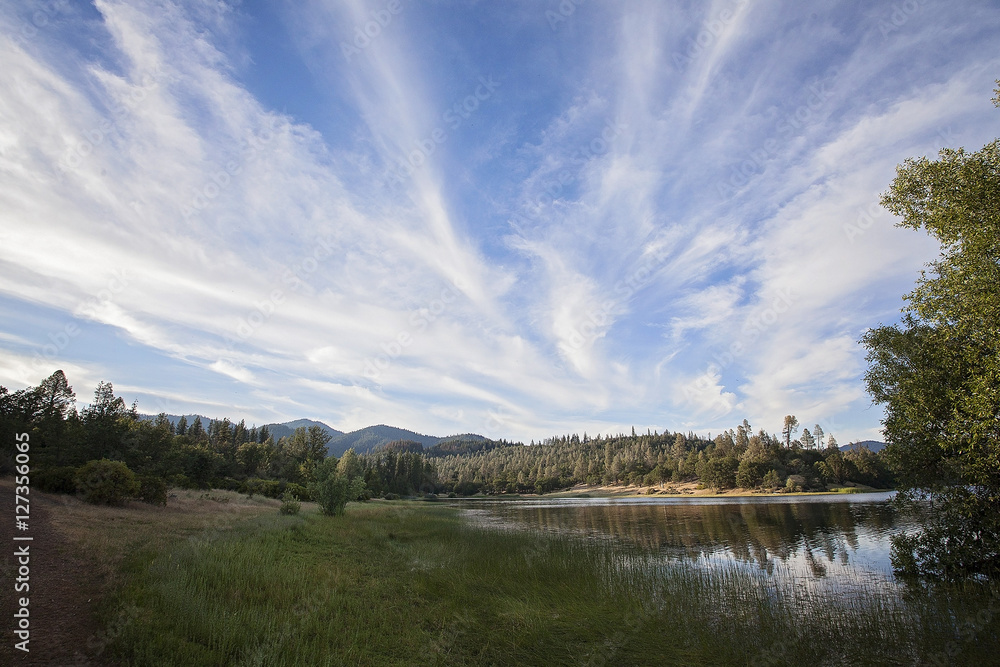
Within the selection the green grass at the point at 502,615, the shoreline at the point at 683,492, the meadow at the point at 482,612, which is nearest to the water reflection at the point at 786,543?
the meadow at the point at 482,612

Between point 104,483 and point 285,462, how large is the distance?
87.4m

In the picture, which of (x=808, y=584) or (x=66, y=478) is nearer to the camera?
(x=808, y=584)

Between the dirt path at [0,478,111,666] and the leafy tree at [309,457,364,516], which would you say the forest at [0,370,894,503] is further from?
the dirt path at [0,478,111,666]

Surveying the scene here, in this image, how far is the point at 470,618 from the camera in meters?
12.3

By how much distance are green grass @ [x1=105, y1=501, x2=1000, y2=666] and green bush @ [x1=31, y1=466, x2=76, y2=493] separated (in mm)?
16545

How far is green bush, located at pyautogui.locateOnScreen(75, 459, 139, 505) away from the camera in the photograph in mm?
26188

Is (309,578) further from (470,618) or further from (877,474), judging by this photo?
(877,474)

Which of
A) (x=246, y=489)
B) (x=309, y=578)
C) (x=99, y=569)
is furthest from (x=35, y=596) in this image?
(x=246, y=489)

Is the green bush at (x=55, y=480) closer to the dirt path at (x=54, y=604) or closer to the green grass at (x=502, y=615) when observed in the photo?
the dirt path at (x=54, y=604)

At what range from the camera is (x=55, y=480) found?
88.5ft

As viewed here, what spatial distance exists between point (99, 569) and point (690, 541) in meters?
30.6

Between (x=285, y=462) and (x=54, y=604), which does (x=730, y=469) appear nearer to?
(x=285, y=462)

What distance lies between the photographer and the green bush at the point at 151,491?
1160 inches

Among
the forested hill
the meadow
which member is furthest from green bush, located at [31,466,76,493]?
the forested hill
